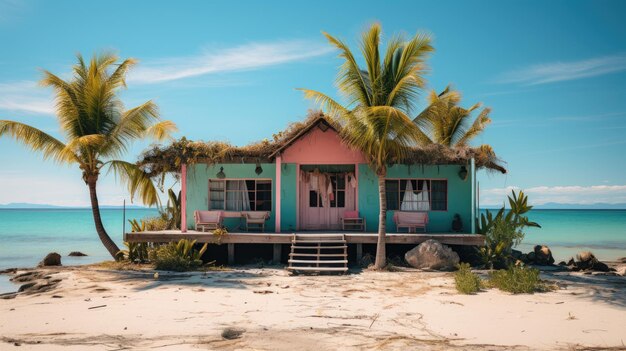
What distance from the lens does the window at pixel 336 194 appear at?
16875 mm

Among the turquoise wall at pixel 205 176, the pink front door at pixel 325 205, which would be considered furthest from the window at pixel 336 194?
the turquoise wall at pixel 205 176

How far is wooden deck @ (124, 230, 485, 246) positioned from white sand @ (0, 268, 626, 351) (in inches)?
83.2

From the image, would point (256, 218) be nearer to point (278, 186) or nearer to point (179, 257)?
point (278, 186)

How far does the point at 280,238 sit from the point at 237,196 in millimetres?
2712

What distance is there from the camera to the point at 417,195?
16594mm

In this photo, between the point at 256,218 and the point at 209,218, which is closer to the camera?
the point at 209,218

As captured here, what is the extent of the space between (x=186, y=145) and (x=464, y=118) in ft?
37.0

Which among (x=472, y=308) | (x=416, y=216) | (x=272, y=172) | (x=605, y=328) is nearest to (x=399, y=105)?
(x=416, y=216)

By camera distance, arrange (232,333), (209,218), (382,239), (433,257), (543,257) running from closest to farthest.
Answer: (232,333) < (433,257) < (382,239) < (209,218) < (543,257)

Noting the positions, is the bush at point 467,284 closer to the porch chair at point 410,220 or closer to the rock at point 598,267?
the porch chair at point 410,220

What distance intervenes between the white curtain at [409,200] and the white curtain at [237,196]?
5000 millimetres

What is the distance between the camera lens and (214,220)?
15.6 meters

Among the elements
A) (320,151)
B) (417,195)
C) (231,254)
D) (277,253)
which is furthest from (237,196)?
(417,195)

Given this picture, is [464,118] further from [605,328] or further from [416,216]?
[605,328]
